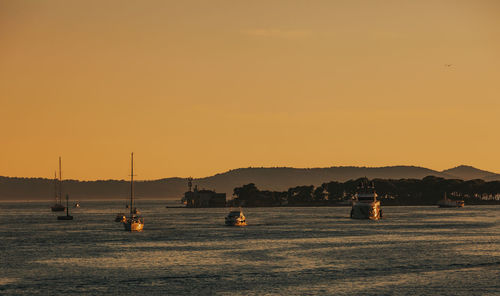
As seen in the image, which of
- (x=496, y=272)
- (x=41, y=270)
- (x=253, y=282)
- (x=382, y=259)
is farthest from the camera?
(x=382, y=259)

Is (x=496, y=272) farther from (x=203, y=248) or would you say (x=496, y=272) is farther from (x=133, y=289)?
(x=203, y=248)

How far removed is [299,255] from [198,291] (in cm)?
4080

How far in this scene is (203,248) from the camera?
131m

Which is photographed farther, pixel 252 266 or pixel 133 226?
pixel 133 226

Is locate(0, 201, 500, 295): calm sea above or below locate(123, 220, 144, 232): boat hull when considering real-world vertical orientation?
below

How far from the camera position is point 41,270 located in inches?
3856

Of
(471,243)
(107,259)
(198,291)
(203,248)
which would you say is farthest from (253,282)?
(471,243)

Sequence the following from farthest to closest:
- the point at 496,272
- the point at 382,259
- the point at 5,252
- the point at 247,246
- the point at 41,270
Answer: the point at 247,246, the point at 5,252, the point at 382,259, the point at 41,270, the point at 496,272

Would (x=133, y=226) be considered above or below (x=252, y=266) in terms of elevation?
above

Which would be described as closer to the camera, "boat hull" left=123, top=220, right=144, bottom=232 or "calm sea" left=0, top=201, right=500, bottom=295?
"calm sea" left=0, top=201, right=500, bottom=295

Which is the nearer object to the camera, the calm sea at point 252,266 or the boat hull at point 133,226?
the calm sea at point 252,266

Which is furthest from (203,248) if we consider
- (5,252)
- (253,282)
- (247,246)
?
(253,282)

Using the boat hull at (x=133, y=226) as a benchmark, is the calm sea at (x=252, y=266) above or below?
below

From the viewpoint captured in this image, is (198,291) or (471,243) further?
(471,243)
